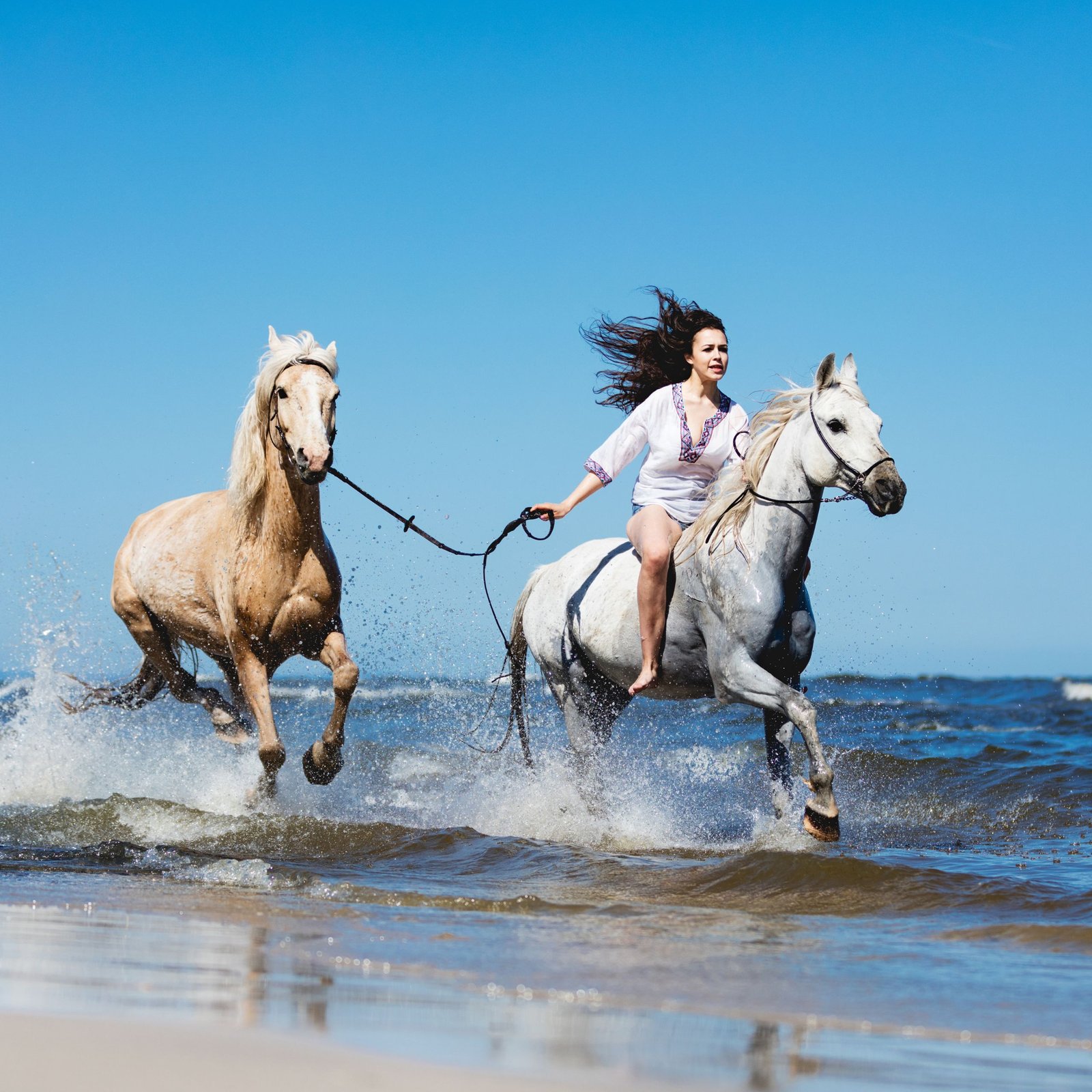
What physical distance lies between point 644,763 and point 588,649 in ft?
14.9

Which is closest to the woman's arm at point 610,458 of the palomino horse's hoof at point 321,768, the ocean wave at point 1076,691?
the palomino horse's hoof at point 321,768

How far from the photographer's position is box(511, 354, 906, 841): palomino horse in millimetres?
6152

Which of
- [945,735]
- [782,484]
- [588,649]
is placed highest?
[782,484]

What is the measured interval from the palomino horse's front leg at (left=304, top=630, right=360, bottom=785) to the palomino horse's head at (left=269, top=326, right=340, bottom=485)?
1.08 metres

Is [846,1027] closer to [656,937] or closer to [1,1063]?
[656,937]

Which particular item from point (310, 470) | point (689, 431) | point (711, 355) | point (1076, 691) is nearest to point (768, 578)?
point (689, 431)

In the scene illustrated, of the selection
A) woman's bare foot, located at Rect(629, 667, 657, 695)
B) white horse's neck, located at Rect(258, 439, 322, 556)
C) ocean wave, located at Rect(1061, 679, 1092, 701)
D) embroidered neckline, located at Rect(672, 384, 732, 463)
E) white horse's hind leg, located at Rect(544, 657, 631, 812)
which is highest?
embroidered neckline, located at Rect(672, 384, 732, 463)

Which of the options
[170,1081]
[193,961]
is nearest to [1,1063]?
[170,1081]

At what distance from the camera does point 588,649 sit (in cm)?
767

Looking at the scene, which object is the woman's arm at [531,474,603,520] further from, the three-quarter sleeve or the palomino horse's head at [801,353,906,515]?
the palomino horse's head at [801,353,906,515]

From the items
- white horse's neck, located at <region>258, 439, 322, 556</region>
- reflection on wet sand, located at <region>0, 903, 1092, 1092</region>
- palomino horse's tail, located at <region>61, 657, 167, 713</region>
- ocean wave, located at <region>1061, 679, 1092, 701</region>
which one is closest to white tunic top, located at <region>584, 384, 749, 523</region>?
white horse's neck, located at <region>258, 439, 322, 556</region>

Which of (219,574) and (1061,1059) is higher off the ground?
(219,574)

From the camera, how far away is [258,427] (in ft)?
23.4

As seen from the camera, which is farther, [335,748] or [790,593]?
[335,748]
